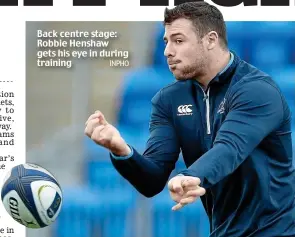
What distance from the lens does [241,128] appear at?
358 centimetres

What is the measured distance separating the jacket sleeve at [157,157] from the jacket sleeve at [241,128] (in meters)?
0.43

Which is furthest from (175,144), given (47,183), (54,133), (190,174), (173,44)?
(54,133)

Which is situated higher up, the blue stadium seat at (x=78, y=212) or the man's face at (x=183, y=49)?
the man's face at (x=183, y=49)

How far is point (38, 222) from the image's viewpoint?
4.87 m

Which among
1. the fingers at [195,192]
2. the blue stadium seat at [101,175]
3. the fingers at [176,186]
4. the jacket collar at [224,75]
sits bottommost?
the blue stadium seat at [101,175]

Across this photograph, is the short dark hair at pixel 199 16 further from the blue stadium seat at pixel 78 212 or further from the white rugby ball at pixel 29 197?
the blue stadium seat at pixel 78 212

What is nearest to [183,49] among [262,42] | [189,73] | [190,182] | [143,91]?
[189,73]

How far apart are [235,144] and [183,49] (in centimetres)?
61

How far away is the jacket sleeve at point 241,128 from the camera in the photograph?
3377 millimetres

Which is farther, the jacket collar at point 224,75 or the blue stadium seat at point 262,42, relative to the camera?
the blue stadium seat at point 262,42

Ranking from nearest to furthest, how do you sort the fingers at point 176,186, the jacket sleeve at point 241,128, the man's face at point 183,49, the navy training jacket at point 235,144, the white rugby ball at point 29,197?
the fingers at point 176,186
the jacket sleeve at point 241,128
the navy training jacket at point 235,144
the man's face at point 183,49
the white rugby ball at point 29,197

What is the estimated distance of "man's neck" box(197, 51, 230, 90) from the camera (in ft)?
13.1

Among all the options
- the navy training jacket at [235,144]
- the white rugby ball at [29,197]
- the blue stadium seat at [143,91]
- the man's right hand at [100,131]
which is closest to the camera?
the man's right hand at [100,131]

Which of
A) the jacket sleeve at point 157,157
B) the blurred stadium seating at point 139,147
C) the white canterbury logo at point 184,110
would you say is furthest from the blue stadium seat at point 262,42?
the white canterbury logo at point 184,110
